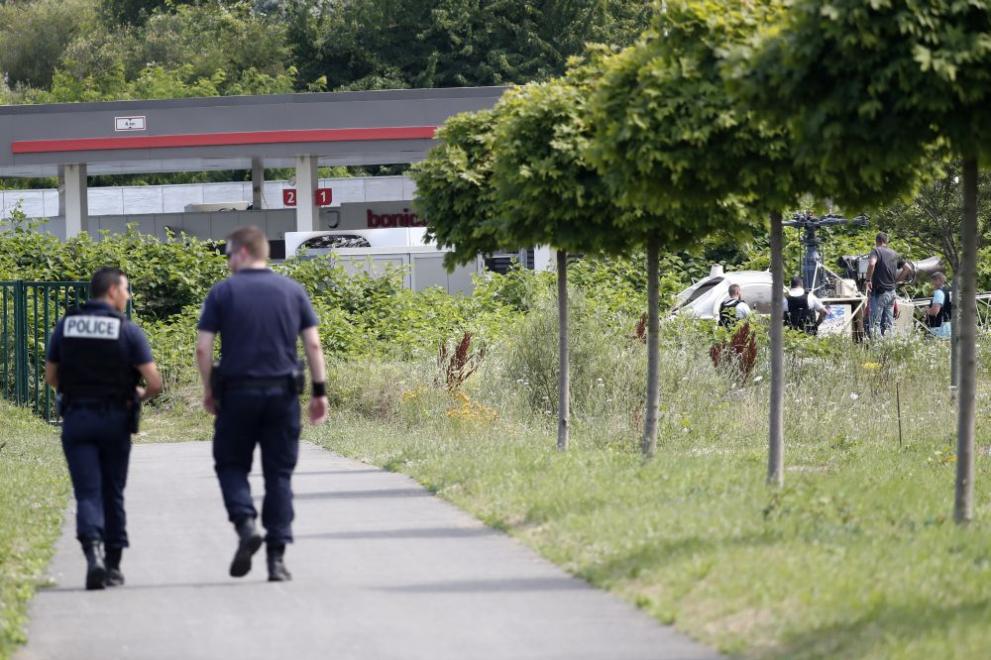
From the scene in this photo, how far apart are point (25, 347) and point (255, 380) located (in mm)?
14423

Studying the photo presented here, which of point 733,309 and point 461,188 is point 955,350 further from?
point 733,309

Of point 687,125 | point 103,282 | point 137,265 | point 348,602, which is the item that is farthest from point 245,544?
point 137,265

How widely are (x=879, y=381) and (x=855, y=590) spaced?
1213 centimetres

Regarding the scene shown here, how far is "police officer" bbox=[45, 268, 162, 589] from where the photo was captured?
28.1ft

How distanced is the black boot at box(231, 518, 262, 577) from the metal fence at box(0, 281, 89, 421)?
13238mm

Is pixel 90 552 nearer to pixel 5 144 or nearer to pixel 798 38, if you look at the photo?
pixel 798 38

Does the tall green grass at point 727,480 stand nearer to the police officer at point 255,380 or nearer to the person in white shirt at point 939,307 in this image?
the police officer at point 255,380

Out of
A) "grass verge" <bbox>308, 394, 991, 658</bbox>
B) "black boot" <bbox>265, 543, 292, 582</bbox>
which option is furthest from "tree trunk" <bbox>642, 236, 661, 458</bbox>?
"black boot" <bbox>265, 543, 292, 582</bbox>

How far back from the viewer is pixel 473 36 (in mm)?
58656

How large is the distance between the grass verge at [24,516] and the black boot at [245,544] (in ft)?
3.57

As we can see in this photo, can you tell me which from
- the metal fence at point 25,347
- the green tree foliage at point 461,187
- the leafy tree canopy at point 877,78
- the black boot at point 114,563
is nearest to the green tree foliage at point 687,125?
the leafy tree canopy at point 877,78

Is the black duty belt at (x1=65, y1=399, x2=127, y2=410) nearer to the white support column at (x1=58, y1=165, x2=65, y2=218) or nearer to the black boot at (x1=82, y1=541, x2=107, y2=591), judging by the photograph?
the black boot at (x1=82, y1=541, x2=107, y2=591)

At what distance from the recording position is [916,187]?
433 inches

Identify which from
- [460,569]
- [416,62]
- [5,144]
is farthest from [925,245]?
[416,62]
